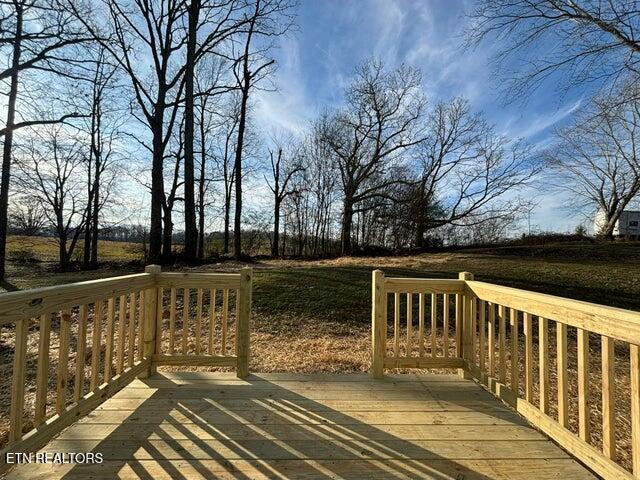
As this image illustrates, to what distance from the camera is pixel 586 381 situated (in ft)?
5.65

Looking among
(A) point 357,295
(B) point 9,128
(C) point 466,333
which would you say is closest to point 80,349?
(C) point 466,333

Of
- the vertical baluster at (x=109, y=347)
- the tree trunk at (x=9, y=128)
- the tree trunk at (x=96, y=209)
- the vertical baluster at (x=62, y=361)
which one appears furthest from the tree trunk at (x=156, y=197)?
the vertical baluster at (x=62, y=361)

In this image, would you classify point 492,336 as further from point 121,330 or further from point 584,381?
point 121,330

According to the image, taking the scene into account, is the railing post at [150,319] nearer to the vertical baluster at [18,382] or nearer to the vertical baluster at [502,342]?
the vertical baluster at [18,382]

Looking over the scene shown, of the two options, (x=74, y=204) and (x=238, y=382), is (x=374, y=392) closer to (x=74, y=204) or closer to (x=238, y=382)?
(x=238, y=382)

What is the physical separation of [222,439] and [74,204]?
18651 millimetres

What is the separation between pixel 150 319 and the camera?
9.53 ft

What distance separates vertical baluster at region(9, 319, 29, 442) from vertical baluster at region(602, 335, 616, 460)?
9.51ft

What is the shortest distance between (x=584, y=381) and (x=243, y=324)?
Answer: 2.42 meters

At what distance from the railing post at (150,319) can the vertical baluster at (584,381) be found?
124 inches

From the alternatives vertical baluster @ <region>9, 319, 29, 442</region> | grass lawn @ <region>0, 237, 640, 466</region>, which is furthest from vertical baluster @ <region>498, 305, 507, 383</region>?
vertical baluster @ <region>9, 319, 29, 442</region>

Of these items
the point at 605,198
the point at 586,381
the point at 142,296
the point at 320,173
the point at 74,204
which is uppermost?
the point at 320,173

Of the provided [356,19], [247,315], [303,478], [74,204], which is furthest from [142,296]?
[74,204]

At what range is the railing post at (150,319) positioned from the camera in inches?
114
